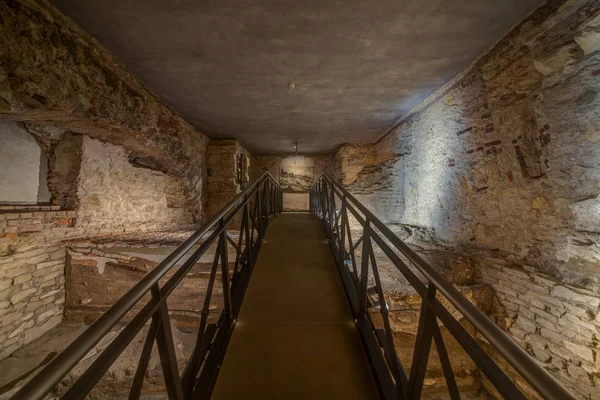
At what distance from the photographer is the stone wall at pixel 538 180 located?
2.04m

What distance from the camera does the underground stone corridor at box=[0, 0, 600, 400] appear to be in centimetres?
148

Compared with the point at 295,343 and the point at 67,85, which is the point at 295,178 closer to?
the point at 67,85

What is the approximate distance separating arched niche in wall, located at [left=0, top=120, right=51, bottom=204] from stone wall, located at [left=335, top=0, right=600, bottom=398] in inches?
244

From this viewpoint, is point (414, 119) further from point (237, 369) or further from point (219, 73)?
point (237, 369)

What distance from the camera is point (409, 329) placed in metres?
2.71

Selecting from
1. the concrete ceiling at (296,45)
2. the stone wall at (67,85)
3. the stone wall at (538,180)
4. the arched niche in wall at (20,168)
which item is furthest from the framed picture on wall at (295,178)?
the arched niche in wall at (20,168)

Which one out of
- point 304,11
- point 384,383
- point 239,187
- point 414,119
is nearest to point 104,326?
point 384,383

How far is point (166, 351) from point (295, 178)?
28.8 ft

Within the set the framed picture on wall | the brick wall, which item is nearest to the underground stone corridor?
the brick wall

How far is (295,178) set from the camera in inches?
383

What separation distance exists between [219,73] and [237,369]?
10.7ft

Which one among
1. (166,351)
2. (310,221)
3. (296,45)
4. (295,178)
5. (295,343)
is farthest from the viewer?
(295,178)

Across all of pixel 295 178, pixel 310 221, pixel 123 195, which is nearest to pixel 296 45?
pixel 310 221

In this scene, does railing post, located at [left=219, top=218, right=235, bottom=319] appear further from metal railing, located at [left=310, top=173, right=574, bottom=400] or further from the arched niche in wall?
the arched niche in wall
